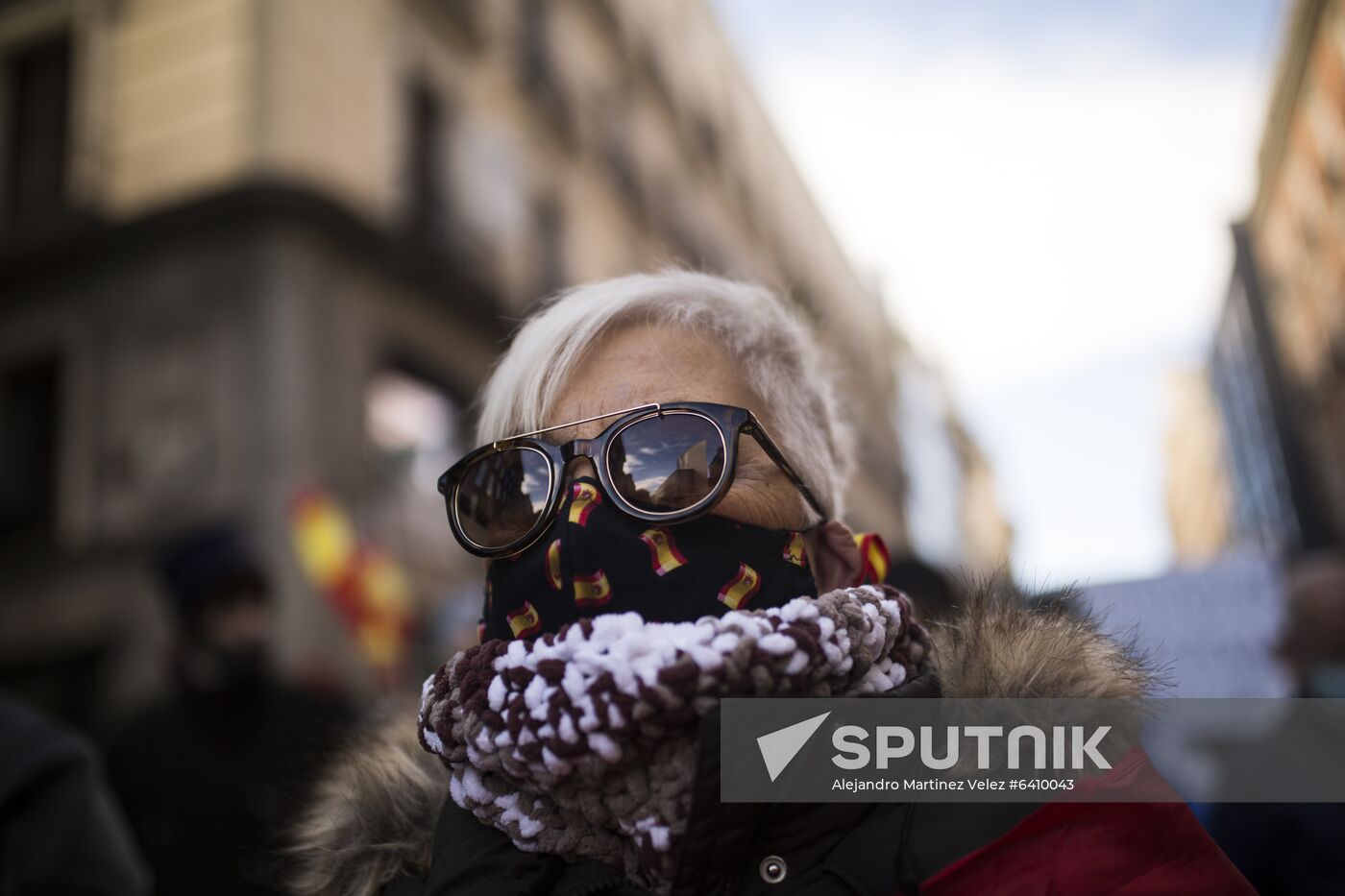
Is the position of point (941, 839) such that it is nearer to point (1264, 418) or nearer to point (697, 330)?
point (697, 330)

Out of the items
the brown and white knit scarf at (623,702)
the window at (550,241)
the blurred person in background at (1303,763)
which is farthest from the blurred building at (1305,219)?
the window at (550,241)

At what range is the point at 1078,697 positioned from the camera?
4.23 feet

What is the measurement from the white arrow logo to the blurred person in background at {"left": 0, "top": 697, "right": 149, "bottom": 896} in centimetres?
155

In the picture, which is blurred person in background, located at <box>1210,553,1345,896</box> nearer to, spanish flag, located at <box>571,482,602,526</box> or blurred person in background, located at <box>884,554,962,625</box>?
blurred person in background, located at <box>884,554,962,625</box>

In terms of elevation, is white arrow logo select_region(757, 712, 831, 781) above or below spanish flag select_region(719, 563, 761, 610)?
below

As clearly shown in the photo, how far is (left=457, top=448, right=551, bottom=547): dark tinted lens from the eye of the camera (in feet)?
5.01

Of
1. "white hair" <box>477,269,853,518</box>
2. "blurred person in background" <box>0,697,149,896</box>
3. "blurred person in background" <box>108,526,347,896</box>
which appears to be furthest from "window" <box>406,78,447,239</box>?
"white hair" <box>477,269,853,518</box>

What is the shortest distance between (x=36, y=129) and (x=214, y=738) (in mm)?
9391

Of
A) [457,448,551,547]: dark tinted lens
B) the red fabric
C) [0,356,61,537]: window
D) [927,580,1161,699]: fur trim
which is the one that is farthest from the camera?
[0,356,61,537]: window

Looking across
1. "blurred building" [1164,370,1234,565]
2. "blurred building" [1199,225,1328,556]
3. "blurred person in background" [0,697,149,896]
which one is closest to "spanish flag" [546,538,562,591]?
"blurred person in background" [0,697,149,896]

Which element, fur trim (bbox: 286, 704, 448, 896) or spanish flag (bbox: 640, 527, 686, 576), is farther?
fur trim (bbox: 286, 704, 448, 896)

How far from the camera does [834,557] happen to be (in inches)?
67.7

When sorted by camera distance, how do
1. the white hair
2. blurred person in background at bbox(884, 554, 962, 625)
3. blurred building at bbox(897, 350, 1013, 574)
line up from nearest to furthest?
the white hair < blurred person in background at bbox(884, 554, 962, 625) < blurred building at bbox(897, 350, 1013, 574)

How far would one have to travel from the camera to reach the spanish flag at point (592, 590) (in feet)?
4.67
